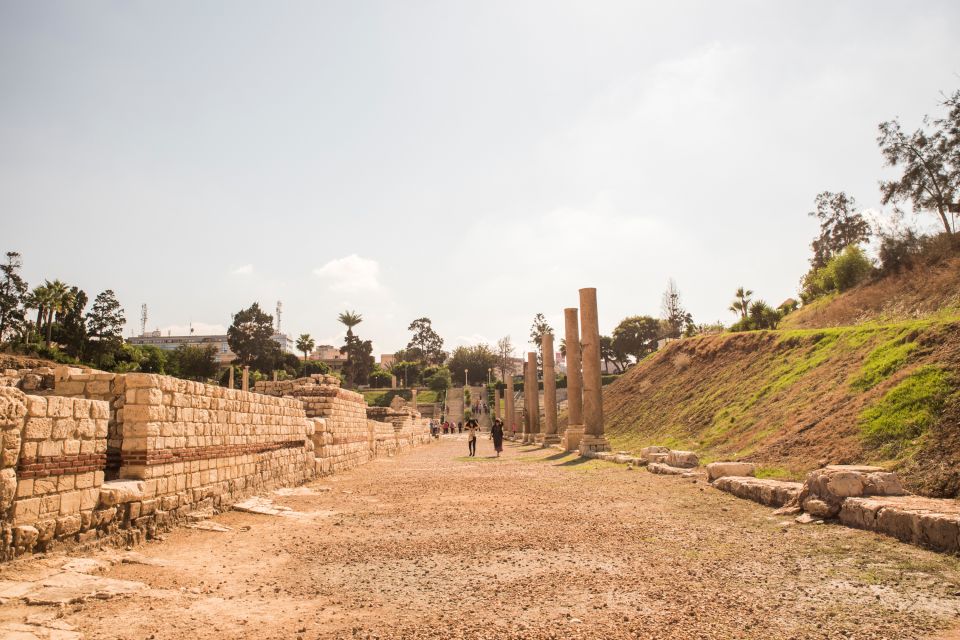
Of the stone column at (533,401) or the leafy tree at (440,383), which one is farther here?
the leafy tree at (440,383)

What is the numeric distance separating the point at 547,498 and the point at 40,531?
7502 mm

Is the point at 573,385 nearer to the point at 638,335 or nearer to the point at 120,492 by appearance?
the point at 120,492

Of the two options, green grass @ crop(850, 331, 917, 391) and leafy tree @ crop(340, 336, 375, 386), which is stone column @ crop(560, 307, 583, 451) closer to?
green grass @ crop(850, 331, 917, 391)

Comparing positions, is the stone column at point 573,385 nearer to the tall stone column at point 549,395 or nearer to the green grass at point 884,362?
the tall stone column at point 549,395

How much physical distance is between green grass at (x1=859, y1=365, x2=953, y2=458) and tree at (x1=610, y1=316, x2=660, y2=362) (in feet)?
257

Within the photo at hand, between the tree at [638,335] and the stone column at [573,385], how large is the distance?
65.0m

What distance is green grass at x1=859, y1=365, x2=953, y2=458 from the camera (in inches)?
396

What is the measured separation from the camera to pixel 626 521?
8.28 metres

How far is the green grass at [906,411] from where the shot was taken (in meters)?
10.1

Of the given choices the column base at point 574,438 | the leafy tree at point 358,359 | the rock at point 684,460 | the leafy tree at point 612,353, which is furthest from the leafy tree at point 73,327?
the leafy tree at point 612,353

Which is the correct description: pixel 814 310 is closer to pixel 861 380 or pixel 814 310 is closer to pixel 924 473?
pixel 861 380

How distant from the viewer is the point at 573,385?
24688 mm

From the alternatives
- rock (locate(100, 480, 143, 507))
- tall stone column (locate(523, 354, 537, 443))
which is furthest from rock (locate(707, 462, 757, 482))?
tall stone column (locate(523, 354, 537, 443))

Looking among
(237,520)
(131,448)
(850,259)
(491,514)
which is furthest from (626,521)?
(850,259)
